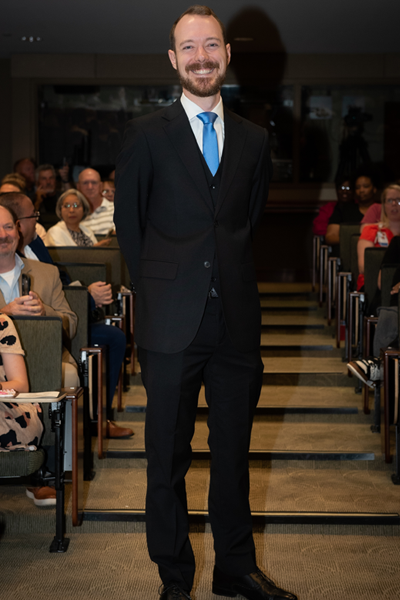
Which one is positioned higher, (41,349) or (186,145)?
(186,145)

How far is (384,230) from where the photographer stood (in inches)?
175

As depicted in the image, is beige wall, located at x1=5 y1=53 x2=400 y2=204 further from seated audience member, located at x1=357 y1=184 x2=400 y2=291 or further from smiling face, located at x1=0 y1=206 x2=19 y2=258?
smiling face, located at x1=0 y1=206 x2=19 y2=258

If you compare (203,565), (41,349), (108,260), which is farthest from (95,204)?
(203,565)

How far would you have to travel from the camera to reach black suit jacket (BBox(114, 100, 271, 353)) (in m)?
1.69

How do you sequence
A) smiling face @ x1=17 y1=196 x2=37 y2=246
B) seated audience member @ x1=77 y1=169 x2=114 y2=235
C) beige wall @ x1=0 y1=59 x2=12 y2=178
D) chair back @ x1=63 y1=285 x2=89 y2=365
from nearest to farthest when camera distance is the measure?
chair back @ x1=63 y1=285 x2=89 y2=365 → smiling face @ x1=17 y1=196 x2=37 y2=246 → seated audience member @ x1=77 y1=169 x2=114 y2=235 → beige wall @ x1=0 y1=59 x2=12 y2=178

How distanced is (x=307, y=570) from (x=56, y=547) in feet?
2.76

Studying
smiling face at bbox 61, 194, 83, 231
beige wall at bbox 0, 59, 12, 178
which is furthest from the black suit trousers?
beige wall at bbox 0, 59, 12, 178

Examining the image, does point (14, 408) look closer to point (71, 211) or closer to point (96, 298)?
point (96, 298)

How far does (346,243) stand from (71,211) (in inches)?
79.3

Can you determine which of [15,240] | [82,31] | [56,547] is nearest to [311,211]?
[82,31]

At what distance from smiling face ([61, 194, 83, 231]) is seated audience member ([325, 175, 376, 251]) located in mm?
2291

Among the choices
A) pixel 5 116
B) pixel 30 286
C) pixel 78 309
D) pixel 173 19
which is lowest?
pixel 78 309

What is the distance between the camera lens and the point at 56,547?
2311mm

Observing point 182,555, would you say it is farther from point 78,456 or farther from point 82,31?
point 82,31
